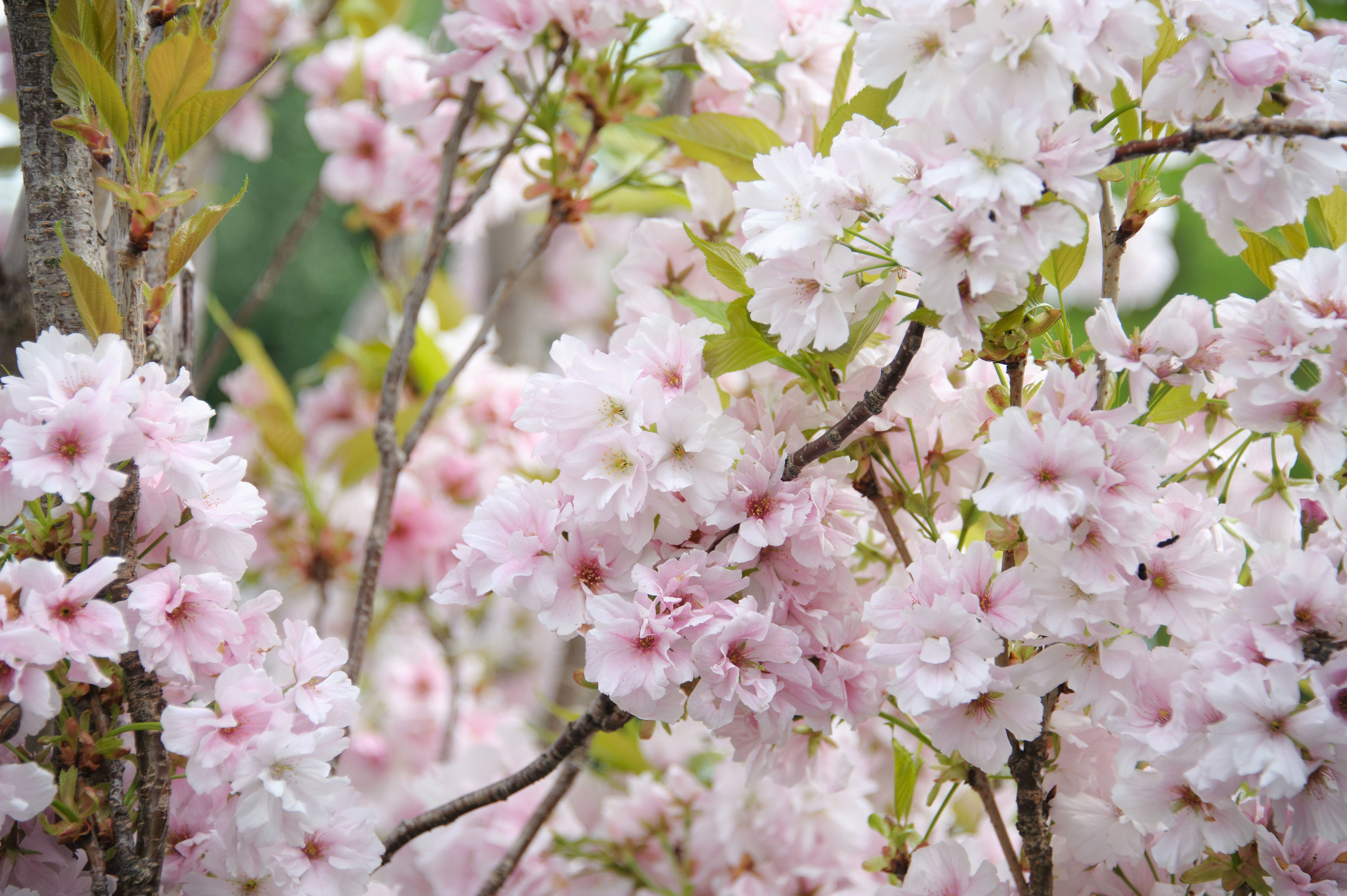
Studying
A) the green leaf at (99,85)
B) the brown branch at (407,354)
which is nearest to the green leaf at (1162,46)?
the brown branch at (407,354)

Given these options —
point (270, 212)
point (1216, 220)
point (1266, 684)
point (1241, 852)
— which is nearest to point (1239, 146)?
point (1216, 220)

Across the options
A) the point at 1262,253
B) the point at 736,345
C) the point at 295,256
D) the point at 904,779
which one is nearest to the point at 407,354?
the point at 736,345

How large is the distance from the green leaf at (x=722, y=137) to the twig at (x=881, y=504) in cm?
26

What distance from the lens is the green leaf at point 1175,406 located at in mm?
527

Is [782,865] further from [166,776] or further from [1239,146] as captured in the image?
[1239,146]

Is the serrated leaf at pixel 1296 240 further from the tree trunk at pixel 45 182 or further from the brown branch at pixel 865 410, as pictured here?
the tree trunk at pixel 45 182

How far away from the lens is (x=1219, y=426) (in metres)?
0.61

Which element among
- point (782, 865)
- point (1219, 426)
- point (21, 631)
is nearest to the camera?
point (21, 631)

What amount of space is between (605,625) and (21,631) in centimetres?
28

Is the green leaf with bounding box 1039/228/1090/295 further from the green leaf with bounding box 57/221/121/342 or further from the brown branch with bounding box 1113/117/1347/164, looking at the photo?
the green leaf with bounding box 57/221/121/342

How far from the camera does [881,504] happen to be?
61 centimetres

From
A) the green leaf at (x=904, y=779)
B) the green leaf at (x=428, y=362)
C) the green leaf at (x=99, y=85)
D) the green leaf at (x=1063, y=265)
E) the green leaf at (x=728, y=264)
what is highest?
the green leaf at (x=99, y=85)

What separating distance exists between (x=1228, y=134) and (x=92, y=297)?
62 centimetres

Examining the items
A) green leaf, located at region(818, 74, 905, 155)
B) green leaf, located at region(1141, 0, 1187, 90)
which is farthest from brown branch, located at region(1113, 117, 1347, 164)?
green leaf, located at region(818, 74, 905, 155)
